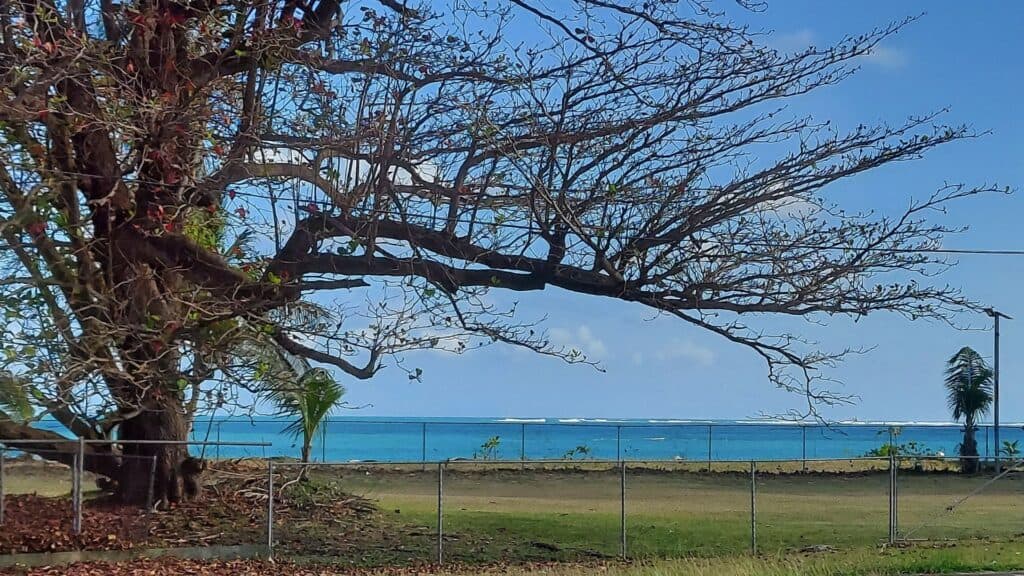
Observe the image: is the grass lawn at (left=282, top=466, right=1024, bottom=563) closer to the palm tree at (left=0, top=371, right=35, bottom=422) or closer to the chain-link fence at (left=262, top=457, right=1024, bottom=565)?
the chain-link fence at (left=262, top=457, right=1024, bottom=565)

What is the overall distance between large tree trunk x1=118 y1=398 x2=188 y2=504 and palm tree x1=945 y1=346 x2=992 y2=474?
26.6 metres

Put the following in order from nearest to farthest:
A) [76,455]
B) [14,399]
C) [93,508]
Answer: [14,399] < [76,455] < [93,508]

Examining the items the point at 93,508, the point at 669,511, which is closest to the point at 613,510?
the point at 669,511

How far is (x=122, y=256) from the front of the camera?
41.1 feet

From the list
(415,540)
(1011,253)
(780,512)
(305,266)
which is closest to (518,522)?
(415,540)

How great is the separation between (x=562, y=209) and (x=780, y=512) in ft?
38.5

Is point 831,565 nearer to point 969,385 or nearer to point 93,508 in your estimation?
point 93,508

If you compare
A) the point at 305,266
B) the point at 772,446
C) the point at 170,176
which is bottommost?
the point at 772,446

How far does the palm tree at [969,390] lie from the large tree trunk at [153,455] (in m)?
26.6

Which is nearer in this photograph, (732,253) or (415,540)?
(732,253)

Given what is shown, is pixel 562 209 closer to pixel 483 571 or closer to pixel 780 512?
pixel 483 571

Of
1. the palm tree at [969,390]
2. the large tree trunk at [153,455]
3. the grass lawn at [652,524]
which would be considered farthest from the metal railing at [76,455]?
the palm tree at [969,390]

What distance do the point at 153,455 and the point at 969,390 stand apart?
2760 centimetres

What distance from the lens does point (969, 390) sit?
33625mm
